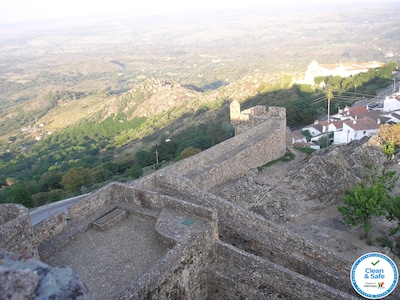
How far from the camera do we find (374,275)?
8.86 meters

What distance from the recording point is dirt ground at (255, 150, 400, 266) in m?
14.4

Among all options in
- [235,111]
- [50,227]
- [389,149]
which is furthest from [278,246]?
[389,149]

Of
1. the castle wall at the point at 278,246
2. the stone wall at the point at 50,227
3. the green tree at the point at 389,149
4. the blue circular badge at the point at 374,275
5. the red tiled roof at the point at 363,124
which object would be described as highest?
the stone wall at the point at 50,227

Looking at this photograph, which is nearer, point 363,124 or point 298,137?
point 363,124

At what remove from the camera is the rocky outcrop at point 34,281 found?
10.6 feet

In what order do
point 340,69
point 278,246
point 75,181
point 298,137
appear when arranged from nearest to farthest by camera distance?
point 278,246 < point 75,181 < point 298,137 < point 340,69

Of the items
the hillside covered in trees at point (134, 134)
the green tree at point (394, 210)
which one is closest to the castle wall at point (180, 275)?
the green tree at point (394, 210)

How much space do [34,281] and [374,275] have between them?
26.1 ft

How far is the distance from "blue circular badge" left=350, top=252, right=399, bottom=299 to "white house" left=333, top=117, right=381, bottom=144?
2730 cm

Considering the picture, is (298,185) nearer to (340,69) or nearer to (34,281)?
(34,281)

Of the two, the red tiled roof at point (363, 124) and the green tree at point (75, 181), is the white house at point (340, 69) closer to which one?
the red tiled roof at point (363, 124)

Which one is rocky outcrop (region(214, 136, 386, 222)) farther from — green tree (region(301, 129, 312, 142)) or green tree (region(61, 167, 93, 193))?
green tree (region(61, 167, 93, 193))

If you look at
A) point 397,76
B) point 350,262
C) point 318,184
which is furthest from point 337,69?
point 350,262

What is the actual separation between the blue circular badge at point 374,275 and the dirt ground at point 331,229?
13.2 feet
